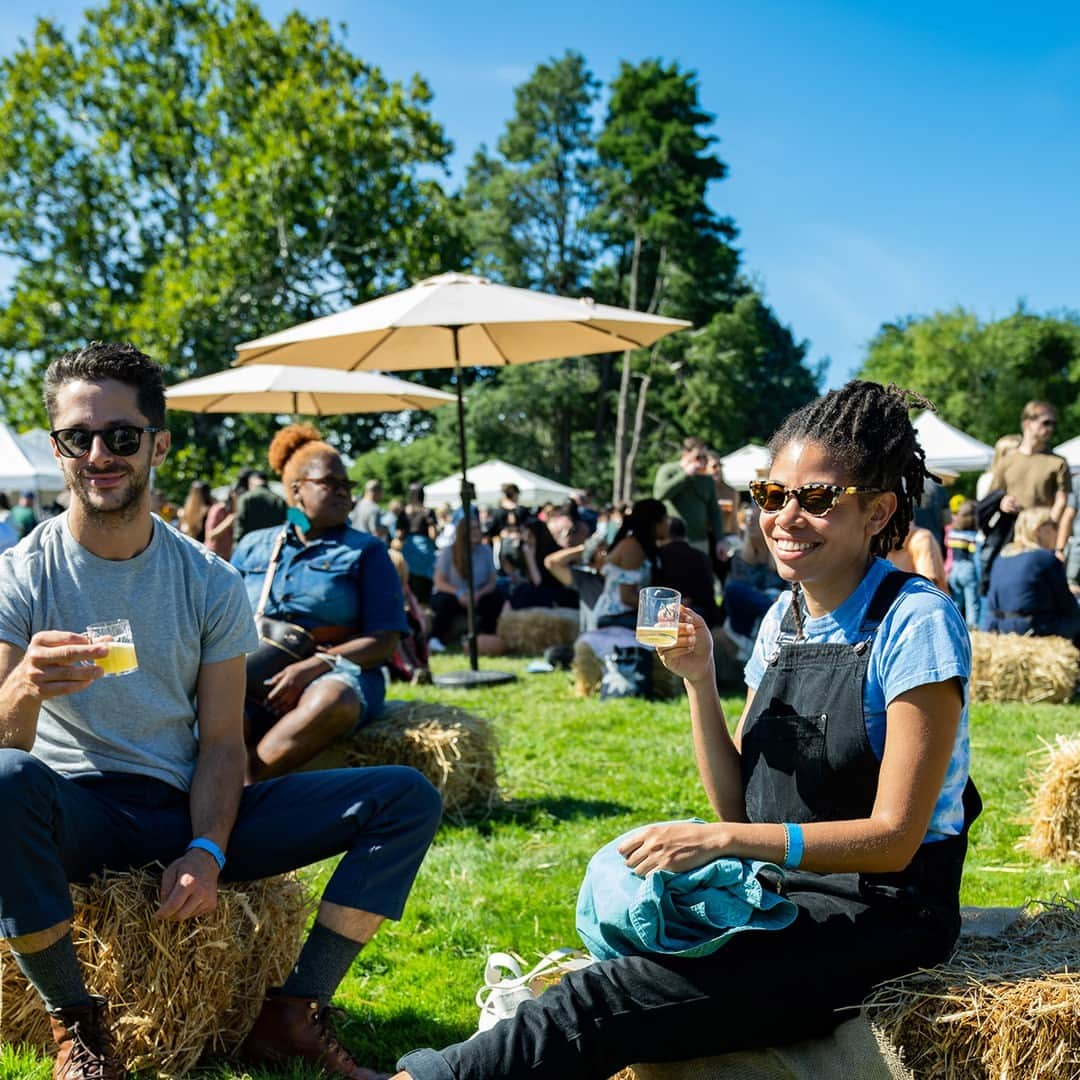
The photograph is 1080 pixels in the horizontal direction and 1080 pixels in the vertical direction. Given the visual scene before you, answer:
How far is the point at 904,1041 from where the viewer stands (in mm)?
2395

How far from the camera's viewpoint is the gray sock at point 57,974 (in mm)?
2766

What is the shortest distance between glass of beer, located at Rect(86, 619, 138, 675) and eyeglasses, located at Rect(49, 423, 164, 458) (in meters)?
0.53

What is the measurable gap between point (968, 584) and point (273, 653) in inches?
341

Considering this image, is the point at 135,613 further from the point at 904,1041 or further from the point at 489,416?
Answer: the point at 489,416

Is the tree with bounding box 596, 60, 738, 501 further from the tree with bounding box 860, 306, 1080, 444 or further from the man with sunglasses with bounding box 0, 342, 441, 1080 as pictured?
the man with sunglasses with bounding box 0, 342, 441, 1080

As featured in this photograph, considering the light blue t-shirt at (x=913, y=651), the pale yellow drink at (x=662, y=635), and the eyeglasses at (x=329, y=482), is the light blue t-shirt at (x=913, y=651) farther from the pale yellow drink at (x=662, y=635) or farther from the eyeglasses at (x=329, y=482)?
the eyeglasses at (x=329, y=482)

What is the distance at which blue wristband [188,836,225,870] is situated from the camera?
9.77ft

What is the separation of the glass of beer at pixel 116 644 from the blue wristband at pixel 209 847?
518 millimetres

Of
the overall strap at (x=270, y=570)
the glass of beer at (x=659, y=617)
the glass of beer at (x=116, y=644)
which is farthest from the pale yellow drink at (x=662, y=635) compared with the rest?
the overall strap at (x=270, y=570)

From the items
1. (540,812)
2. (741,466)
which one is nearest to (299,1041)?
(540,812)

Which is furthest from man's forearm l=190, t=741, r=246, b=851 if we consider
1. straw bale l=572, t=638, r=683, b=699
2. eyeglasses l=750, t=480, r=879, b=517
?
straw bale l=572, t=638, r=683, b=699

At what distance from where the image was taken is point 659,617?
2.86m

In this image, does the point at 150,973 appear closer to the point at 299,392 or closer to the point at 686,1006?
the point at 686,1006

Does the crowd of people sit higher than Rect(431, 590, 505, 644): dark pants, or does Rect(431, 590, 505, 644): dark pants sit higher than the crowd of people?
the crowd of people
